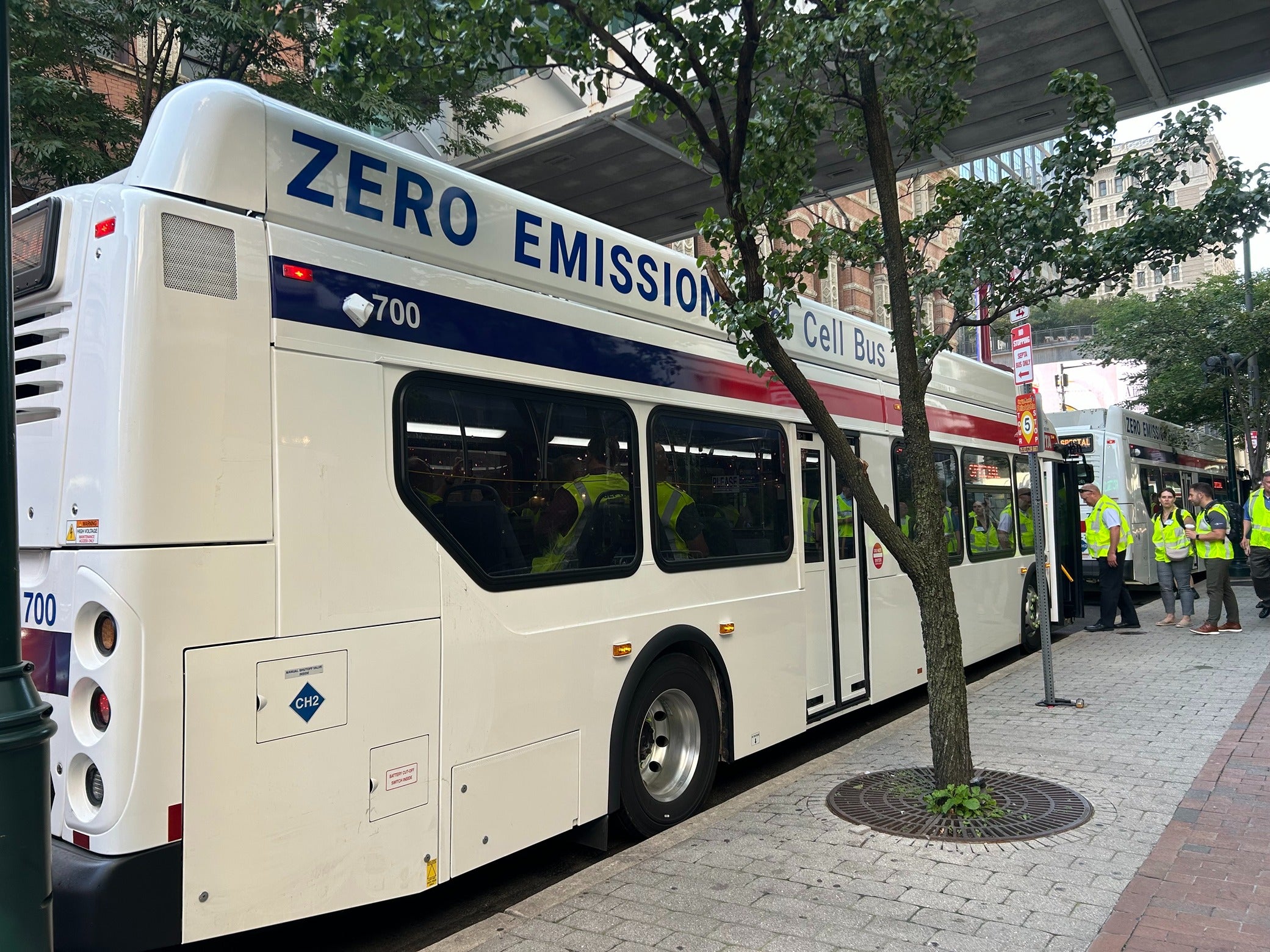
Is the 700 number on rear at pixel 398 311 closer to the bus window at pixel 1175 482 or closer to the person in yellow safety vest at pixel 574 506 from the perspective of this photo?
the person in yellow safety vest at pixel 574 506

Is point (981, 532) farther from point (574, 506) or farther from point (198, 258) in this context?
point (198, 258)

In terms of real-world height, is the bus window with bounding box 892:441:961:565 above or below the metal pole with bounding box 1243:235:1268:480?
below

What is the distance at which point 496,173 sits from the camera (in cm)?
1457

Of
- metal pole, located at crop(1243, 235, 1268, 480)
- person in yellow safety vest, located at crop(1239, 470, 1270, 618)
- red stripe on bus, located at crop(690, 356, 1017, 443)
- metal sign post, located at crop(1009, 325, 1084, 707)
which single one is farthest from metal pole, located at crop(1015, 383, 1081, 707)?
metal pole, located at crop(1243, 235, 1268, 480)

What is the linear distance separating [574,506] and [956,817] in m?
2.65

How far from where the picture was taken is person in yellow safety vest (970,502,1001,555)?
941cm

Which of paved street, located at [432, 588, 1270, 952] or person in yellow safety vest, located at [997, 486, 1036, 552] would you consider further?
person in yellow safety vest, located at [997, 486, 1036, 552]

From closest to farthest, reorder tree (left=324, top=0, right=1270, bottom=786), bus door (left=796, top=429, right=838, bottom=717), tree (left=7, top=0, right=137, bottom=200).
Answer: tree (left=324, top=0, right=1270, bottom=786), bus door (left=796, top=429, right=838, bottom=717), tree (left=7, top=0, right=137, bottom=200)

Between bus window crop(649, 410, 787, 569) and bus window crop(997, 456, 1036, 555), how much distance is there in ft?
16.3

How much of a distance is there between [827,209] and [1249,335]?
424 inches

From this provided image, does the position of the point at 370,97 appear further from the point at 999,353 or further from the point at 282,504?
the point at 999,353

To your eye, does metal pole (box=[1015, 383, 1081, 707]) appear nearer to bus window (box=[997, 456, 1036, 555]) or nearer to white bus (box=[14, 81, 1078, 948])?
bus window (box=[997, 456, 1036, 555])

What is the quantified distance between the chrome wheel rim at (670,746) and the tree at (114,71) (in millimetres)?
4816

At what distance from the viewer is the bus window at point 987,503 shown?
9430 mm
